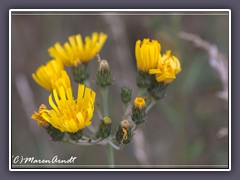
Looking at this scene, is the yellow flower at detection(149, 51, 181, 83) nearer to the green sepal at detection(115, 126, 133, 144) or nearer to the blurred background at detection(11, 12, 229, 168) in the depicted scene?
the green sepal at detection(115, 126, 133, 144)

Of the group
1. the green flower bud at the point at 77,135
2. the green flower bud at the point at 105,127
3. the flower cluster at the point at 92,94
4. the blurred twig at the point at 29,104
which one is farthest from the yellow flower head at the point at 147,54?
the blurred twig at the point at 29,104

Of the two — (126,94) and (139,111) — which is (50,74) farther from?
(139,111)

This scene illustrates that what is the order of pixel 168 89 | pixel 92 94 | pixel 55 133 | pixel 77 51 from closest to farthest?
pixel 92 94 < pixel 55 133 < pixel 77 51 < pixel 168 89

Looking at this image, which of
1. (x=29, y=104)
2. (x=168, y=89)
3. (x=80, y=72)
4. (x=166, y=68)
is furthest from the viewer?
(x=168, y=89)

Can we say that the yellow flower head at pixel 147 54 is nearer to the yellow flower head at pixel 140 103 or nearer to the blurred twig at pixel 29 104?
the yellow flower head at pixel 140 103

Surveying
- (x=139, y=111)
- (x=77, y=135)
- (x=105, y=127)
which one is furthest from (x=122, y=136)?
(x=77, y=135)

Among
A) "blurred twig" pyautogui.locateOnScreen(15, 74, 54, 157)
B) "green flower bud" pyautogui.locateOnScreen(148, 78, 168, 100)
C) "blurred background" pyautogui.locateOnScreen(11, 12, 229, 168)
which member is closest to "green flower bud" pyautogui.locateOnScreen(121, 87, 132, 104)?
"green flower bud" pyautogui.locateOnScreen(148, 78, 168, 100)

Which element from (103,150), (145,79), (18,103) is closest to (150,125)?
(103,150)

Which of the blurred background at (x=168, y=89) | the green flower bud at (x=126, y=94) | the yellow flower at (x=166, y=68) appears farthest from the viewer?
the blurred background at (x=168, y=89)
